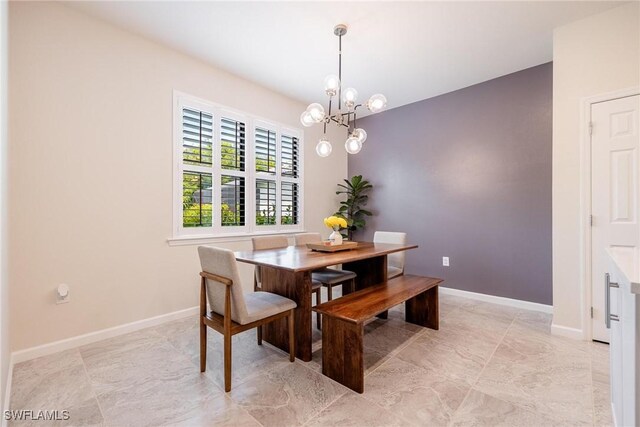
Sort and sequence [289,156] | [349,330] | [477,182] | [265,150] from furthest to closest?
[289,156]
[265,150]
[477,182]
[349,330]

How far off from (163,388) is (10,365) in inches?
45.8

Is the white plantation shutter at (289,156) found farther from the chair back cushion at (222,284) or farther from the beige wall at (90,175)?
the chair back cushion at (222,284)

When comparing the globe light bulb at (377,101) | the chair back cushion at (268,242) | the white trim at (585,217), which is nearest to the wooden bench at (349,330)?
the chair back cushion at (268,242)

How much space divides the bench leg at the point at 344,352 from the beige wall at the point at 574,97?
6.93 ft

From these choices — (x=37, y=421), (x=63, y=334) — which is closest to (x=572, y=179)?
(x=37, y=421)

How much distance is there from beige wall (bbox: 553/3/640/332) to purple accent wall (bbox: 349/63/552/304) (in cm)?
65

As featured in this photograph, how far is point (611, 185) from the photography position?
7.67ft

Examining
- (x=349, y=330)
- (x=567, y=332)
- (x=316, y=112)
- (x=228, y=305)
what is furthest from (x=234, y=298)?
(x=567, y=332)

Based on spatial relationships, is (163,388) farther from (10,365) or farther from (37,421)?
(10,365)

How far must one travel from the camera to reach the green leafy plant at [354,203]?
4.73 meters

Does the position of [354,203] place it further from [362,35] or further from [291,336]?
[291,336]

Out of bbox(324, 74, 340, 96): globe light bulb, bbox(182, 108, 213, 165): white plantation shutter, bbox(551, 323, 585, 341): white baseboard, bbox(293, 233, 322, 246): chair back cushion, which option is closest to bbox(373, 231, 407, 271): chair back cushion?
bbox(293, 233, 322, 246): chair back cushion

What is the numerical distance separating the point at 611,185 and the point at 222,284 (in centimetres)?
320

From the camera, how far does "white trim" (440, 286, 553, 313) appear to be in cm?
317
